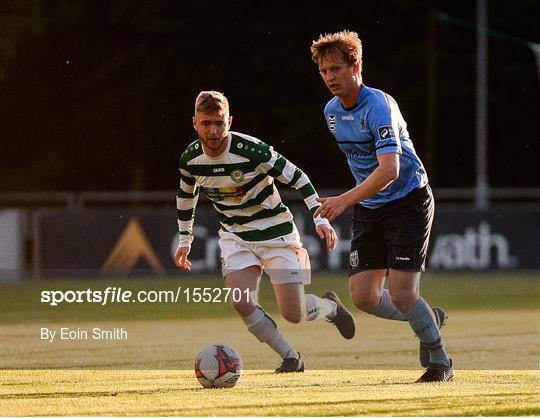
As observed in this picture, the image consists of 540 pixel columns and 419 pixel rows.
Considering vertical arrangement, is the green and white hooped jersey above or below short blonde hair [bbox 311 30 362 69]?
below

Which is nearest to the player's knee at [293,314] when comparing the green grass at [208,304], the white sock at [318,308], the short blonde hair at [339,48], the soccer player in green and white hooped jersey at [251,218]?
the soccer player in green and white hooped jersey at [251,218]

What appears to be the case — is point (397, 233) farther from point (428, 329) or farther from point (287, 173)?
point (287, 173)

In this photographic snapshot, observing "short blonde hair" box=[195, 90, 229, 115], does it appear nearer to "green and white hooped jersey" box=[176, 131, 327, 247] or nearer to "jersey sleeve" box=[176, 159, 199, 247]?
"green and white hooped jersey" box=[176, 131, 327, 247]

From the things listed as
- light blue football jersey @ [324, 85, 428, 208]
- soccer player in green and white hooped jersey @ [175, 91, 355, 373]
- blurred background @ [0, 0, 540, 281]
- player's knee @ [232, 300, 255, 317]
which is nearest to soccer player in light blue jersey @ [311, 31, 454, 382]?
light blue football jersey @ [324, 85, 428, 208]

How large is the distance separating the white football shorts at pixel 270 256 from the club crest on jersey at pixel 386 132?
1.51 metres

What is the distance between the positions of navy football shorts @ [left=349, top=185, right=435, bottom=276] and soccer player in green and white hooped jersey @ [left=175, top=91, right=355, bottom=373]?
380mm

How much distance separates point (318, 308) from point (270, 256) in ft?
2.43

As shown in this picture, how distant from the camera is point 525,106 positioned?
30.6m

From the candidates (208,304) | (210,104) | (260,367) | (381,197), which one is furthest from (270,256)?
(208,304)

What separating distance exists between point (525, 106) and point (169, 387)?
23.9m

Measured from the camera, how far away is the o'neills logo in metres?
21.8

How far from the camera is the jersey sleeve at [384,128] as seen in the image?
751 cm

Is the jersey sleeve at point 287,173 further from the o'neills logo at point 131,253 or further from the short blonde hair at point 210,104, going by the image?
the o'neills logo at point 131,253

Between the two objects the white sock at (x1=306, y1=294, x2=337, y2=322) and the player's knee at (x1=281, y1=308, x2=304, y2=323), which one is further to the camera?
the white sock at (x1=306, y1=294, x2=337, y2=322)
